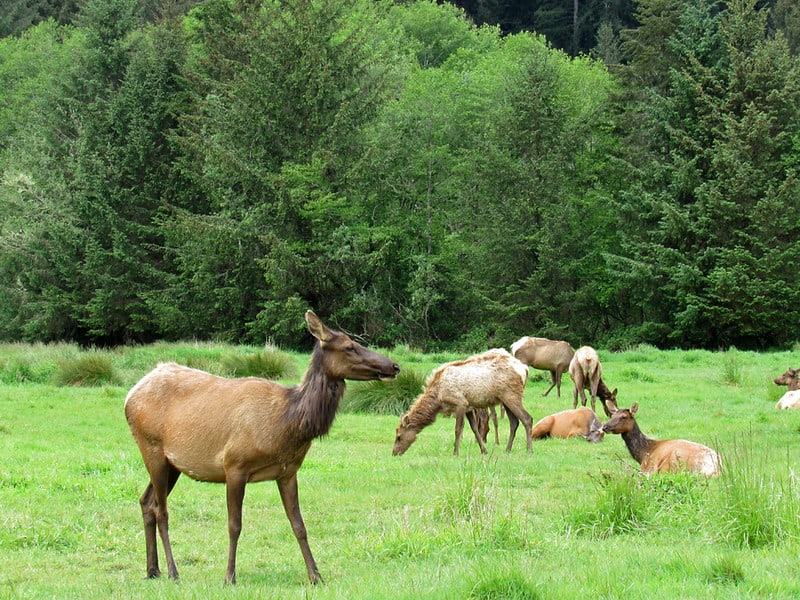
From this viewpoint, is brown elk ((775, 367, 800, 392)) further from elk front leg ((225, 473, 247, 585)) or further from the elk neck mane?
elk front leg ((225, 473, 247, 585))

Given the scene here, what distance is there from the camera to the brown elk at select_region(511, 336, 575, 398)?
20516 millimetres

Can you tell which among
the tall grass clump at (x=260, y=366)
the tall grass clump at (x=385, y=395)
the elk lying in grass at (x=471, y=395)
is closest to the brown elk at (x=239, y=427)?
the elk lying in grass at (x=471, y=395)

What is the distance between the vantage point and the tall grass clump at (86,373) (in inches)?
827

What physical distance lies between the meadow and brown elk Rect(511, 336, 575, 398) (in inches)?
204

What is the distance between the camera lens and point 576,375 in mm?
17688

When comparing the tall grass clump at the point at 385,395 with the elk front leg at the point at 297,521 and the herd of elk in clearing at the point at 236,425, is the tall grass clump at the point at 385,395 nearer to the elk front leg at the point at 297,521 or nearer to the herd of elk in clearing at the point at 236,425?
the herd of elk in clearing at the point at 236,425

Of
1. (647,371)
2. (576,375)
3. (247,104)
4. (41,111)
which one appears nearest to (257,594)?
(576,375)

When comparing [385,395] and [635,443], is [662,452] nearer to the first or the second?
[635,443]

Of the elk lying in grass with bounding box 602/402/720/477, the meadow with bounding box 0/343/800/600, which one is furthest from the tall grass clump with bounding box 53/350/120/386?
the elk lying in grass with bounding box 602/402/720/477

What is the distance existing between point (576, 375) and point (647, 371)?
6.88m

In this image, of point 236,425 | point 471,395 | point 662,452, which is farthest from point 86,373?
point 236,425

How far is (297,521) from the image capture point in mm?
6762

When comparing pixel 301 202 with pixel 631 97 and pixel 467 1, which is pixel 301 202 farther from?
pixel 467 1

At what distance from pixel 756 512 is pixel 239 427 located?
4.27m
